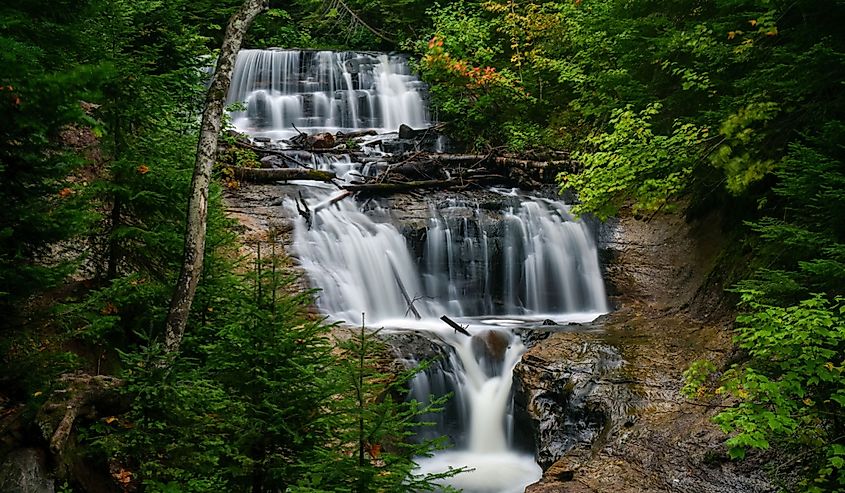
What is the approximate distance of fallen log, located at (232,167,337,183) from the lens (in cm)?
1194

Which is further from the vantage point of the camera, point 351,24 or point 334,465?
point 351,24

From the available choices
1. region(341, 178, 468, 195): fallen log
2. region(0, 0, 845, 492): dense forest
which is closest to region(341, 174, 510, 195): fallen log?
region(341, 178, 468, 195): fallen log

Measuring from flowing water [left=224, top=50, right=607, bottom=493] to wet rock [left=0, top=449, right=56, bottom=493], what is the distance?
15.6ft

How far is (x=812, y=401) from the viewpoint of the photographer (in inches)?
182

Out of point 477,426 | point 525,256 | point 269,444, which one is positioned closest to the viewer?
point 269,444

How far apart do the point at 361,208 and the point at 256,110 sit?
25.0ft

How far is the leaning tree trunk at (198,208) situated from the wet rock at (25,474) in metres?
1.49

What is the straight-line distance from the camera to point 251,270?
6.31 m

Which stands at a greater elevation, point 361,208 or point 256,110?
point 256,110

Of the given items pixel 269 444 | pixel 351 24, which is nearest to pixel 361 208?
pixel 269 444

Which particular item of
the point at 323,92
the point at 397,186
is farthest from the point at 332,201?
the point at 323,92

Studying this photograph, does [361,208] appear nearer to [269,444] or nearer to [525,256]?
[525,256]

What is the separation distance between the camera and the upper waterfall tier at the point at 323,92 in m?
17.6

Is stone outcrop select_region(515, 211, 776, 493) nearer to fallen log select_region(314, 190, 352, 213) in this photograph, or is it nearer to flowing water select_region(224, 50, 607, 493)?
flowing water select_region(224, 50, 607, 493)
